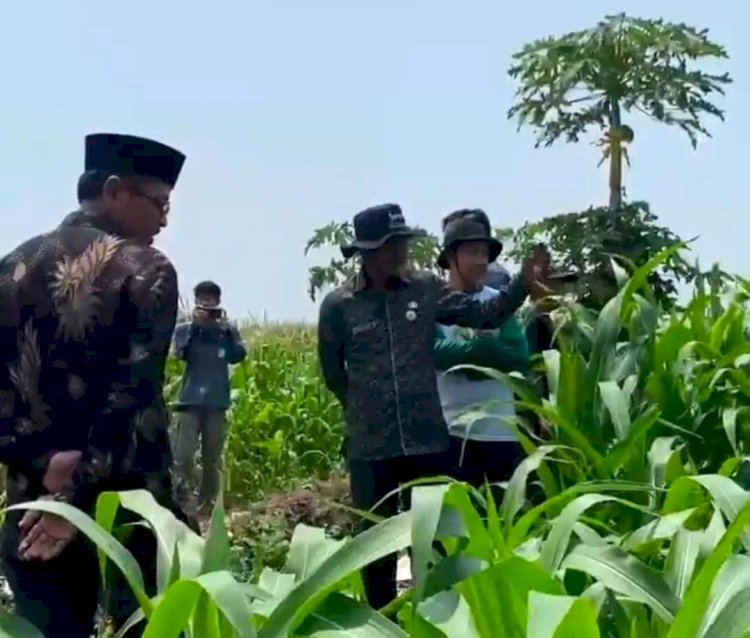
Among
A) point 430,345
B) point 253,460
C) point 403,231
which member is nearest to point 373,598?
point 430,345

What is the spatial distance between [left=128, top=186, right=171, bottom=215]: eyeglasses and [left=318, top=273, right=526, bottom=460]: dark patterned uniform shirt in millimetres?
1238

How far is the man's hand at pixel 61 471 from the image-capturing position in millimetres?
2748

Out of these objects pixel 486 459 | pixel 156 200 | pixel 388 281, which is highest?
pixel 156 200

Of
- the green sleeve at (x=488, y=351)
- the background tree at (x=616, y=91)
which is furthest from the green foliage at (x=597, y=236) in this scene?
the green sleeve at (x=488, y=351)

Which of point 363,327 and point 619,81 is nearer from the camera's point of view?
point 363,327

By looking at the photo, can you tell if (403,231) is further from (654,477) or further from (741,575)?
(741,575)

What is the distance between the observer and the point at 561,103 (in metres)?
8.20

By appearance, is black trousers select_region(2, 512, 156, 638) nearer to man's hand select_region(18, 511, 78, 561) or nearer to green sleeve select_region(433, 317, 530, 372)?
man's hand select_region(18, 511, 78, 561)

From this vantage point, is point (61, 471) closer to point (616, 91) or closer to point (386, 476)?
point (386, 476)

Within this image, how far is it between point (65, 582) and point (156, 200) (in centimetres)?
77

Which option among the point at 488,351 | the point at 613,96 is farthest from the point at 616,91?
the point at 488,351

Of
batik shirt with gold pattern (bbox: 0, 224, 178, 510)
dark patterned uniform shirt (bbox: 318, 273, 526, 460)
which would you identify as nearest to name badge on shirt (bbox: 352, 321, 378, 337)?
dark patterned uniform shirt (bbox: 318, 273, 526, 460)

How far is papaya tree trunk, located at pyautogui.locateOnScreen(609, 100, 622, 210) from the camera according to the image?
813cm

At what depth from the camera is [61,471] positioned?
9.04 ft
